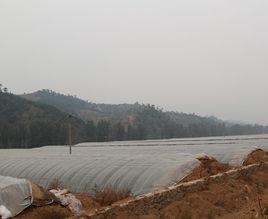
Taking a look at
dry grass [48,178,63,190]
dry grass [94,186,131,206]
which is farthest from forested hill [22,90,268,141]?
dry grass [94,186,131,206]

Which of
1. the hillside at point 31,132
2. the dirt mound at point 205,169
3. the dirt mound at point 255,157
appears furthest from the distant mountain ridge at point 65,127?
the dirt mound at point 205,169

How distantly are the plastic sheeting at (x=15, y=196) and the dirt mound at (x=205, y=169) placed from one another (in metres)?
5.86

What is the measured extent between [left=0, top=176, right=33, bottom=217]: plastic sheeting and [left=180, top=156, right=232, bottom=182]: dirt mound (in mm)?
5858

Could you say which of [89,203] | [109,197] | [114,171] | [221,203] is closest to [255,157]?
[114,171]

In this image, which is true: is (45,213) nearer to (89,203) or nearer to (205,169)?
(89,203)

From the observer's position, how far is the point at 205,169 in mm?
15250

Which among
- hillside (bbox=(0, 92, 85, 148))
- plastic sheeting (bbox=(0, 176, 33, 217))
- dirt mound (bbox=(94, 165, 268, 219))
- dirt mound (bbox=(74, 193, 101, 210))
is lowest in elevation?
dirt mound (bbox=(94, 165, 268, 219))

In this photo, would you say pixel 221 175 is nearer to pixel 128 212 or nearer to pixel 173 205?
pixel 173 205

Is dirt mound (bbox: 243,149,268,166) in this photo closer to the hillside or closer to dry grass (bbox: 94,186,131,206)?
dry grass (bbox: 94,186,131,206)

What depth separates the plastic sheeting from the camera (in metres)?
8.94

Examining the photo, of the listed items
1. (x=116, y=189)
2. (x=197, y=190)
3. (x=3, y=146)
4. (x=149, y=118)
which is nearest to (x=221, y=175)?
(x=197, y=190)

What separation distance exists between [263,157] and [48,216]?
41.6 feet

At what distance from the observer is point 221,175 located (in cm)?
1434

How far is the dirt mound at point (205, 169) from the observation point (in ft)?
47.0
